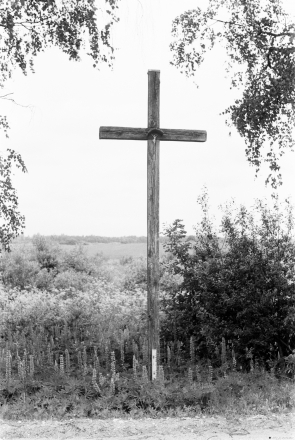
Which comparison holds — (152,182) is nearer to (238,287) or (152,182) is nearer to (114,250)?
(238,287)

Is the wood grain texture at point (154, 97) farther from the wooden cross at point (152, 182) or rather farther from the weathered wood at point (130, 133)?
the weathered wood at point (130, 133)

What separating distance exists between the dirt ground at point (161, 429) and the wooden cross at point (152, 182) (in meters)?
1.32

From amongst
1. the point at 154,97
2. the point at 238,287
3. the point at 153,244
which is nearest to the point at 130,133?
the point at 154,97

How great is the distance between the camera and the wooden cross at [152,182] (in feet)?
24.3

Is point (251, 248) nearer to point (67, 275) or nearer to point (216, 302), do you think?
point (216, 302)

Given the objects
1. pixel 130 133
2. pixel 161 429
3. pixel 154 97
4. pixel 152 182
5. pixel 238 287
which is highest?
pixel 154 97

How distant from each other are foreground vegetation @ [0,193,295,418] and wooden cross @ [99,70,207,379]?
0.48 meters

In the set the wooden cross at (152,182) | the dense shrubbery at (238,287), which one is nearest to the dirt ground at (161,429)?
the wooden cross at (152,182)

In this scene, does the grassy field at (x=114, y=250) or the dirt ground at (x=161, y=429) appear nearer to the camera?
the dirt ground at (x=161, y=429)

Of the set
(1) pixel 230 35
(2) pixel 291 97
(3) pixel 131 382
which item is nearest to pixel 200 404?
(3) pixel 131 382

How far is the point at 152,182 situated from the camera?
7.43 metres

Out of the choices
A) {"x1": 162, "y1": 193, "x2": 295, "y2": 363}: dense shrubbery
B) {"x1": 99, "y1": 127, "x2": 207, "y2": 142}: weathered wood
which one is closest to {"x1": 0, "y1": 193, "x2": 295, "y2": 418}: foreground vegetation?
{"x1": 162, "y1": 193, "x2": 295, "y2": 363}: dense shrubbery

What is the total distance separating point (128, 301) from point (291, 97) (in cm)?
523

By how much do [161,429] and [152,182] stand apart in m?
3.08
